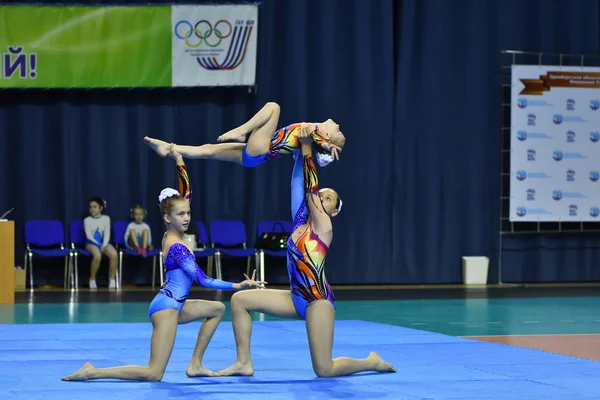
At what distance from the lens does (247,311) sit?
6562 millimetres

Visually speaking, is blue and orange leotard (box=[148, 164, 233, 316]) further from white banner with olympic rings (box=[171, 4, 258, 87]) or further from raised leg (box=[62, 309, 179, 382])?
white banner with olympic rings (box=[171, 4, 258, 87])

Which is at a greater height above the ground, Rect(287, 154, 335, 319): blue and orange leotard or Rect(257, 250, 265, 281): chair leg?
Rect(287, 154, 335, 319): blue and orange leotard

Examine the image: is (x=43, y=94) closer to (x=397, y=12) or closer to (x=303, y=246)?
(x=397, y=12)

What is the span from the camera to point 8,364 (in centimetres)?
708

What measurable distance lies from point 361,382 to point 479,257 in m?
9.71

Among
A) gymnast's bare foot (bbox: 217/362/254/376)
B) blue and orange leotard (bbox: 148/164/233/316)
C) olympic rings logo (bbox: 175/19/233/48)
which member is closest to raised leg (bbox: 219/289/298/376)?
gymnast's bare foot (bbox: 217/362/254/376)

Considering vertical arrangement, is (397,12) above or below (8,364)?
above

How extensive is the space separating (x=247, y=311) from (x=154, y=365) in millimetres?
687

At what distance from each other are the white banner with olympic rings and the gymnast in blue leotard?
8393mm

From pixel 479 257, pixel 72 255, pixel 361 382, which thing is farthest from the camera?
pixel 479 257

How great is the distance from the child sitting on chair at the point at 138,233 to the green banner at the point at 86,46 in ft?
5.91

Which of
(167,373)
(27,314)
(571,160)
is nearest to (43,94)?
(27,314)

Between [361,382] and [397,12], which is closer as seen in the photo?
[361,382]

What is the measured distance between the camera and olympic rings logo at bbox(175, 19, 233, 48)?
1480 cm
